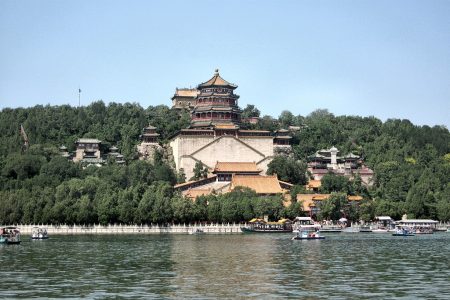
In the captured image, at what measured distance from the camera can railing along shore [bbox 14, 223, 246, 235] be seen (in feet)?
242

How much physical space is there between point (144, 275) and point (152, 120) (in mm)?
72383

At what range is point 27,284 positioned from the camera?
98.7 feet

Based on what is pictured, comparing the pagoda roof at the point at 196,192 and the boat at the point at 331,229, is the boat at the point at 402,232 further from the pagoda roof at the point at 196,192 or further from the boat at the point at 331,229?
the pagoda roof at the point at 196,192

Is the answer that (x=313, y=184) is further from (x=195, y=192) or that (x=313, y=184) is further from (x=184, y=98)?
(x=184, y=98)

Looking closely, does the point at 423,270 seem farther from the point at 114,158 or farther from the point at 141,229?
the point at 114,158

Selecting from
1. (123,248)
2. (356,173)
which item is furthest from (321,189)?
(123,248)

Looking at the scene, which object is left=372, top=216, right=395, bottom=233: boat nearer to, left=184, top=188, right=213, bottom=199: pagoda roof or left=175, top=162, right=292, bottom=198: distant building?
left=175, top=162, right=292, bottom=198: distant building

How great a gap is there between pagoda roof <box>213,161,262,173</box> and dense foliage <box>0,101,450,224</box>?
6.70 ft

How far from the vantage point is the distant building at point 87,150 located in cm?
9794

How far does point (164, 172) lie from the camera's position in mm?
85625

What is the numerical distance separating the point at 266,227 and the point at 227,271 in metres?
40.0

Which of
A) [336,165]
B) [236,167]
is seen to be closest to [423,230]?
[236,167]

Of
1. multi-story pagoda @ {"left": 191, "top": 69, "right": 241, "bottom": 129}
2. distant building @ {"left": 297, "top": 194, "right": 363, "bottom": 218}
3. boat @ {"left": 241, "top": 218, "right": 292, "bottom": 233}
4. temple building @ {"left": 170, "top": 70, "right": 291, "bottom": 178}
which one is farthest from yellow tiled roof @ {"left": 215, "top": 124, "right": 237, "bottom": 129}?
boat @ {"left": 241, "top": 218, "right": 292, "bottom": 233}

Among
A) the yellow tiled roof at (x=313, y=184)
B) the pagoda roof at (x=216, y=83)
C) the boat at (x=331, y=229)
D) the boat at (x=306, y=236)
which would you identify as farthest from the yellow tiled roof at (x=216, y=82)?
the boat at (x=306, y=236)
